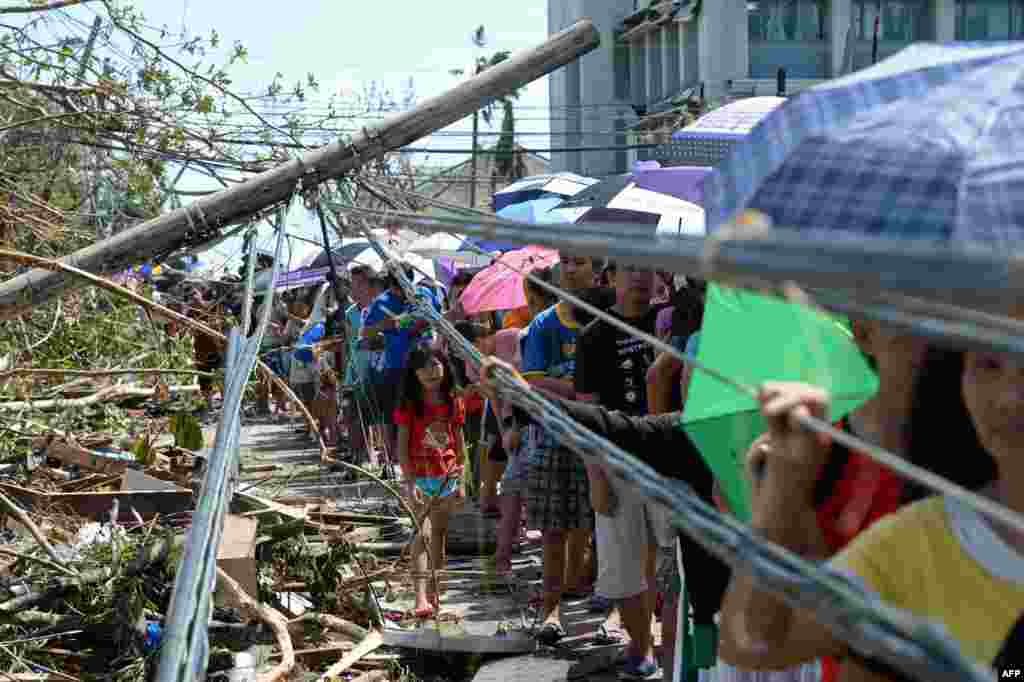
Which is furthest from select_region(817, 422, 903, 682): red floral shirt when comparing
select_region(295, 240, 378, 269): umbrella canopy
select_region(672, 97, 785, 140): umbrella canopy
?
select_region(295, 240, 378, 269): umbrella canopy

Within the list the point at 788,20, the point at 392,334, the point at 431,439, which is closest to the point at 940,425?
the point at 431,439

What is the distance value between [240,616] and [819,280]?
6.07 meters

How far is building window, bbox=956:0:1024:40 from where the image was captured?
37.9m

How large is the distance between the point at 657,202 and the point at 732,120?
65.0 inches

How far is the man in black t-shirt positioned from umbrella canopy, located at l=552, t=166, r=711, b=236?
22.2 inches

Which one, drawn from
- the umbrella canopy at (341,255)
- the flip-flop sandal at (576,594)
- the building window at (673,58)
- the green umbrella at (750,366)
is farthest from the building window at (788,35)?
the green umbrella at (750,366)

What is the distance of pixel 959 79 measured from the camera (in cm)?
272

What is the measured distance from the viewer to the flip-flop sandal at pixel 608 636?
7.86 meters

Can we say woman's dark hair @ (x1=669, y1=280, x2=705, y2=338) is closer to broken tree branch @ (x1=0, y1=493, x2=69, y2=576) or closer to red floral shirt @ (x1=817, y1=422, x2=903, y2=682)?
broken tree branch @ (x1=0, y1=493, x2=69, y2=576)

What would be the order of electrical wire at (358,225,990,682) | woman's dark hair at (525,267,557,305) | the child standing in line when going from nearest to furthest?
1. electrical wire at (358,225,990,682)
2. woman's dark hair at (525,267,557,305)
3. the child standing in line

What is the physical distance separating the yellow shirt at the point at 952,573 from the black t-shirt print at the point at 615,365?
4184 millimetres

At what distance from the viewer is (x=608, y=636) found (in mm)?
7953

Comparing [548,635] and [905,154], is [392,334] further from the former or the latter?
[905,154]

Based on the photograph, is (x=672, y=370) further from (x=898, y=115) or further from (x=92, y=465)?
(x=92, y=465)
